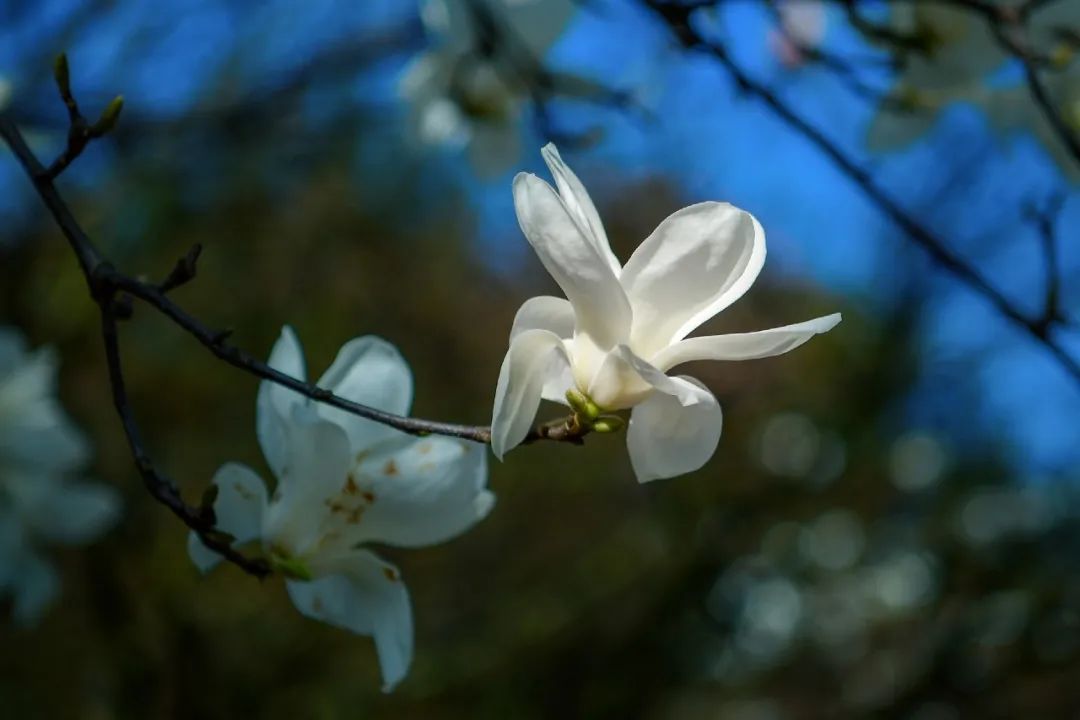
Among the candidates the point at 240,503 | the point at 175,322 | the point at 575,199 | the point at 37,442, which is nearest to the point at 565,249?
the point at 575,199

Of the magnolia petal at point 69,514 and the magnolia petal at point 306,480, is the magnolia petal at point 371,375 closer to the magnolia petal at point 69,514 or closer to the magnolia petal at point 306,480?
the magnolia petal at point 306,480

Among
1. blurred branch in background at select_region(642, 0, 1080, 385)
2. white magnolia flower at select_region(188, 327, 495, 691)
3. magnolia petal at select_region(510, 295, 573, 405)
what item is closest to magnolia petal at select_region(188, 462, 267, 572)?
white magnolia flower at select_region(188, 327, 495, 691)

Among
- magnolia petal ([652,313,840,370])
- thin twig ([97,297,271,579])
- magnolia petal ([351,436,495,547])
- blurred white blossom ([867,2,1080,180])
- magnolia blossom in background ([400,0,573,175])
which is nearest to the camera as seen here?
magnolia petal ([652,313,840,370])

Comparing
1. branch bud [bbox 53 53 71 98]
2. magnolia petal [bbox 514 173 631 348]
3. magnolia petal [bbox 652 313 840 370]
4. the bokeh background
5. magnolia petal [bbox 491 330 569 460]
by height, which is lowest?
the bokeh background

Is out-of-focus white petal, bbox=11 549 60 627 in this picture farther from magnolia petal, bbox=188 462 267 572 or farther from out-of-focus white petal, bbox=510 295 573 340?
out-of-focus white petal, bbox=510 295 573 340

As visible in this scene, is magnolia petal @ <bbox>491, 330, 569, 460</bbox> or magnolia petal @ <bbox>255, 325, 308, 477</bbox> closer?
magnolia petal @ <bbox>491, 330, 569, 460</bbox>

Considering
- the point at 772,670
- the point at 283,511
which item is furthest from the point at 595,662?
the point at 283,511

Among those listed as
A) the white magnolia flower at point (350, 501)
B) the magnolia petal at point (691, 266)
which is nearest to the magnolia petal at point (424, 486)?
the white magnolia flower at point (350, 501)
